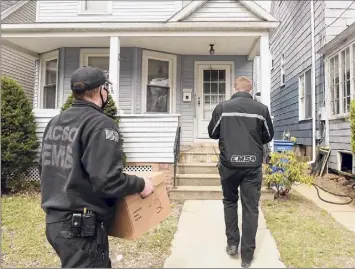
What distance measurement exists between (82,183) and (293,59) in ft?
36.7

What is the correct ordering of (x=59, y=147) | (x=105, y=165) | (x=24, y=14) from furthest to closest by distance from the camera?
(x=24, y=14), (x=59, y=147), (x=105, y=165)

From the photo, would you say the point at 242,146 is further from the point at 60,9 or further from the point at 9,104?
the point at 60,9

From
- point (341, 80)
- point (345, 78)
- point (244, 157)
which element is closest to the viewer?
point (244, 157)

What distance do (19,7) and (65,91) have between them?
5.31m

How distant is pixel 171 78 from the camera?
8750 millimetres

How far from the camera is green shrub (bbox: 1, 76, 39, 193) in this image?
624cm

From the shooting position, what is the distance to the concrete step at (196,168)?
22.3 ft

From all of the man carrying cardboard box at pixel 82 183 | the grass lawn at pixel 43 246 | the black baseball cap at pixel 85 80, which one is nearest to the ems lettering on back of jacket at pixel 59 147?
the man carrying cardboard box at pixel 82 183

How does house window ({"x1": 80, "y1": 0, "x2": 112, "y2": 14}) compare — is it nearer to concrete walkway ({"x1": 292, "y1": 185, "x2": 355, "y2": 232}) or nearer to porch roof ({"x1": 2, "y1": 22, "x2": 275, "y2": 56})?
porch roof ({"x1": 2, "y1": 22, "x2": 275, "y2": 56})

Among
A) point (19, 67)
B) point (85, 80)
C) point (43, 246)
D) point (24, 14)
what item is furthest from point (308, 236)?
point (24, 14)

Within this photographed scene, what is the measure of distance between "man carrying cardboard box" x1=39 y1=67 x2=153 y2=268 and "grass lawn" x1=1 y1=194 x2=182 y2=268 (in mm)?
1726

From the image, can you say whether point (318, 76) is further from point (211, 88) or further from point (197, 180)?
point (197, 180)

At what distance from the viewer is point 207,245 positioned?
12.6 feet

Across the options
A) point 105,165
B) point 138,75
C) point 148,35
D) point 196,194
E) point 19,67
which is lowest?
point 196,194
